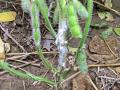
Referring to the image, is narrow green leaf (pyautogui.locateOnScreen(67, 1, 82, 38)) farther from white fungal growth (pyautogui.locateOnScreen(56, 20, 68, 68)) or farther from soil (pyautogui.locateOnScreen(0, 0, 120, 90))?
Answer: soil (pyautogui.locateOnScreen(0, 0, 120, 90))

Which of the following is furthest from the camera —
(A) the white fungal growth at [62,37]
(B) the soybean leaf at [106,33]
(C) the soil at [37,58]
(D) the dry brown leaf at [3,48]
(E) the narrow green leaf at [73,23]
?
(B) the soybean leaf at [106,33]

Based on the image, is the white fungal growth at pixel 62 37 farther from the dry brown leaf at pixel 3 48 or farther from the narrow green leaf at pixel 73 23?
the dry brown leaf at pixel 3 48

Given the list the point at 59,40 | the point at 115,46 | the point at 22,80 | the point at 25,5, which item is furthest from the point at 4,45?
the point at 115,46

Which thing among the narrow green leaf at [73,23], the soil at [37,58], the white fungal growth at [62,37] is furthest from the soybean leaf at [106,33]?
the narrow green leaf at [73,23]

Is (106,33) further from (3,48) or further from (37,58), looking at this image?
(3,48)

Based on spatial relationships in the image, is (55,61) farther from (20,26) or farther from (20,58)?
(20,26)

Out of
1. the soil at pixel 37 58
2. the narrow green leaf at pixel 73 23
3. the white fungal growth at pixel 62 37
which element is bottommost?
the soil at pixel 37 58

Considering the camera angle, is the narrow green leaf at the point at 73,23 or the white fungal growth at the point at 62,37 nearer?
the narrow green leaf at the point at 73,23

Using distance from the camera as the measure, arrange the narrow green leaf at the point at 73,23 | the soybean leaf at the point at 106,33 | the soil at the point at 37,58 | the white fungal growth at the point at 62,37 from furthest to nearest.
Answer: the soybean leaf at the point at 106,33, the soil at the point at 37,58, the white fungal growth at the point at 62,37, the narrow green leaf at the point at 73,23
